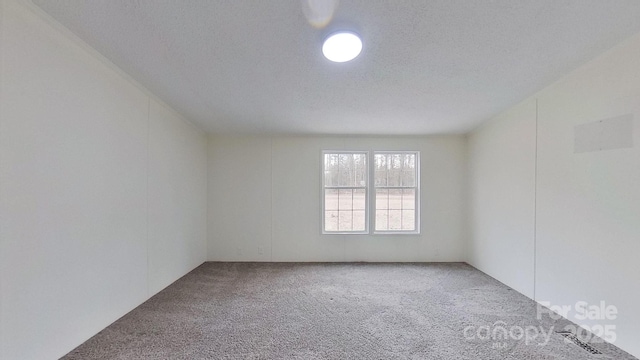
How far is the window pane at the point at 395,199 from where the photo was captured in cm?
496

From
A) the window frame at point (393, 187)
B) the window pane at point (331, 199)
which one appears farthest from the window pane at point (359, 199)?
the window pane at point (331, 199)

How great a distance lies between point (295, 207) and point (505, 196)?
10.2ft

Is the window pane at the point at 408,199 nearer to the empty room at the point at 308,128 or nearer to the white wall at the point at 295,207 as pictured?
the white wall at the point at 295,207

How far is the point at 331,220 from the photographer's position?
494 cm

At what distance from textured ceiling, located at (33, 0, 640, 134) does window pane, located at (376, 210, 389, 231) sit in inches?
82.5

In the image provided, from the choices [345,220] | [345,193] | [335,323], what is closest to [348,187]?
[345,193]

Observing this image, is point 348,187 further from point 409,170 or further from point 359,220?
point 409,170

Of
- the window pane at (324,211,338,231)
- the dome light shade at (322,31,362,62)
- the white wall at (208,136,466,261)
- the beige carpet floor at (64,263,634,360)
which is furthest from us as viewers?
the window pane at (324,211,338,231)

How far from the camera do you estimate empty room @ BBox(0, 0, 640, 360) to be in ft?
5.90

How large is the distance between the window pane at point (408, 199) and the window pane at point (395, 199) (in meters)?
0.07

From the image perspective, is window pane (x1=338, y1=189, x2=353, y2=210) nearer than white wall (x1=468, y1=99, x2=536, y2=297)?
No

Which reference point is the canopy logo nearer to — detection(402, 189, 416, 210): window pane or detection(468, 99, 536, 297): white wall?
detection(468, 99, 536, 297): white wall

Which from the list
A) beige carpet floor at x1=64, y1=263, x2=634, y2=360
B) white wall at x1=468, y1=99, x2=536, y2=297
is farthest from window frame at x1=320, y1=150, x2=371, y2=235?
white wall at x1=468, y1=99, x2=536, y2=297

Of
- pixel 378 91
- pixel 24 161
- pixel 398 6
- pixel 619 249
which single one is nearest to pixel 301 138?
pixel 378 91
